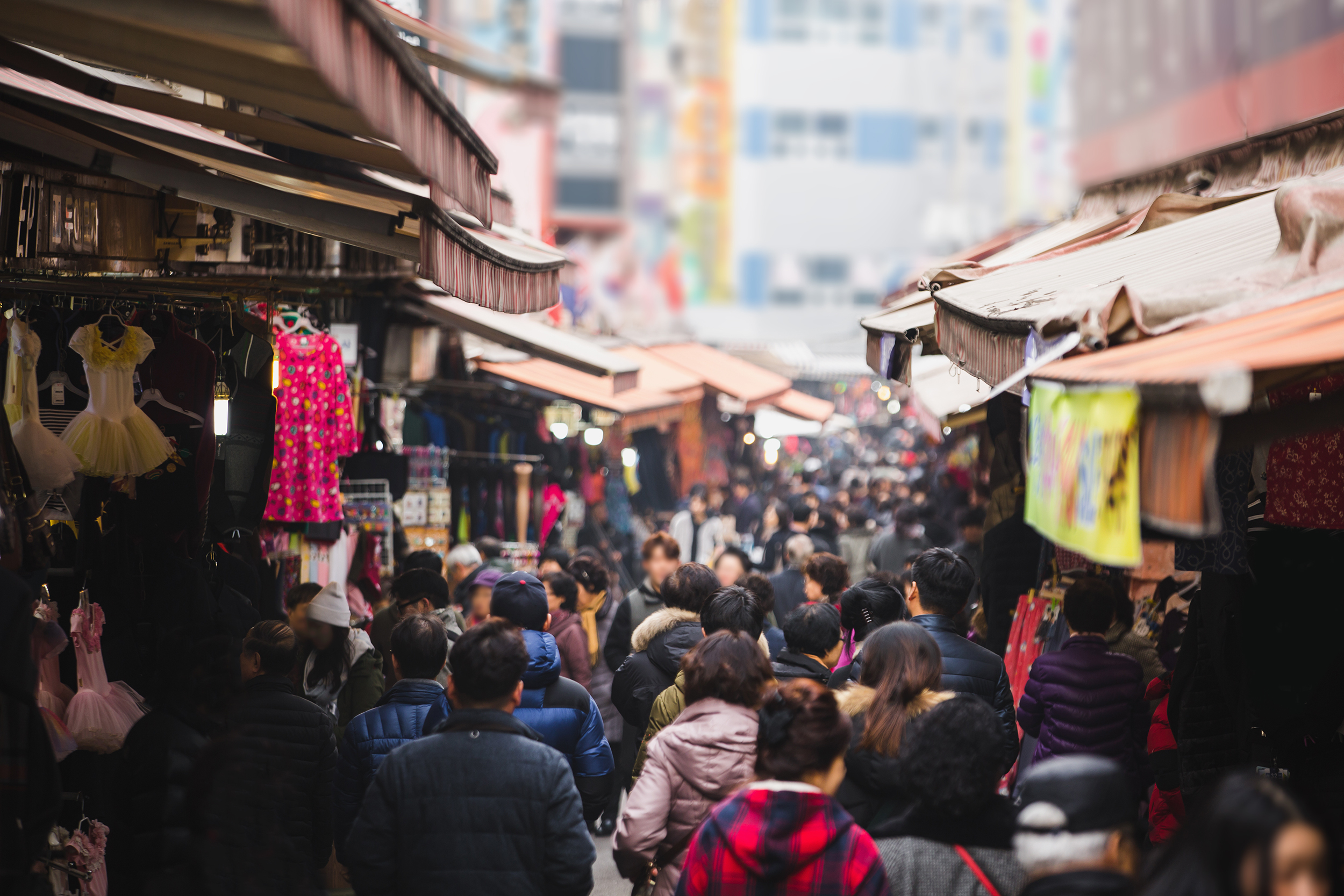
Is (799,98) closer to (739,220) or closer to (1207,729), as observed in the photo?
(739,220)

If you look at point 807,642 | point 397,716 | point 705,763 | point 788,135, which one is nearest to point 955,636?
point 807,642

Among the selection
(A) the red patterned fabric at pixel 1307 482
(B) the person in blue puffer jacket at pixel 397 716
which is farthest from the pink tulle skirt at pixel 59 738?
(A) the red patterned fabric at pixel 1307 482

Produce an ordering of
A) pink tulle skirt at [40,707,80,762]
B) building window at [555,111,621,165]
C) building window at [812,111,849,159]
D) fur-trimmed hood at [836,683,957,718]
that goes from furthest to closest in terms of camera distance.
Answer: building window at [812,111,849,159]
building window at [555,111,621,165]
pink tulle skirt at [40,707,80,762]
fur-trimmed hood at [836,683,957,718]

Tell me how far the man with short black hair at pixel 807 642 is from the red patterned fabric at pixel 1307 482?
1.76m

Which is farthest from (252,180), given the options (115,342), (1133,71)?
(1133,71)

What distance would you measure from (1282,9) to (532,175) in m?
15.2

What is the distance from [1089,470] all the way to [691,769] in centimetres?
178

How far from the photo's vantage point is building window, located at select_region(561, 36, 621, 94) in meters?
41.3

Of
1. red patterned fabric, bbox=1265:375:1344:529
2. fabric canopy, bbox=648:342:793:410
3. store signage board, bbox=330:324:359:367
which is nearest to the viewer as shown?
red patterned fabric, bbox=1265:375:1344:529

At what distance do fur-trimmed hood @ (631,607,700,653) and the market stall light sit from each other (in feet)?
7.37

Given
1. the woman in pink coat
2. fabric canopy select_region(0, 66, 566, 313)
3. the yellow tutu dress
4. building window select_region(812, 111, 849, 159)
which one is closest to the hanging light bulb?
the yellow tutu dress

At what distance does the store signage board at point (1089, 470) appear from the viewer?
2.70m

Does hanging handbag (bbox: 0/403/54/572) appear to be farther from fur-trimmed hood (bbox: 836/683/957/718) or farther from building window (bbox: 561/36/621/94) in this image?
building window (bbox: 561/36/621/94)

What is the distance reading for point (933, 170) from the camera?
174 feet
